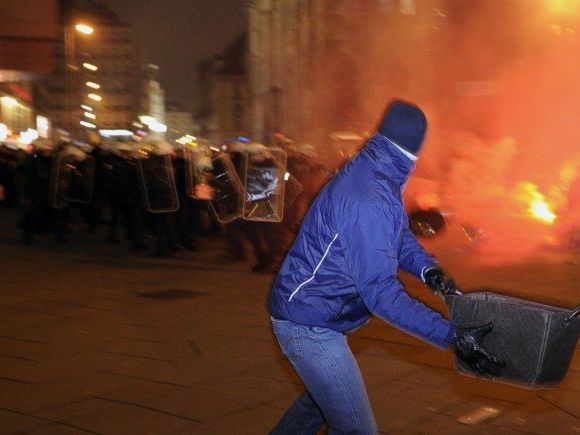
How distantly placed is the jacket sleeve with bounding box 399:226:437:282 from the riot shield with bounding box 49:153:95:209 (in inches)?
433

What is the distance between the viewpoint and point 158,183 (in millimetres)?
11578

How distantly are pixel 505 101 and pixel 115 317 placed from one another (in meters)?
12.6

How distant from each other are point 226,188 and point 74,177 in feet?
15.0

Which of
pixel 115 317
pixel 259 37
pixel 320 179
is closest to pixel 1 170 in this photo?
pixel 320 179

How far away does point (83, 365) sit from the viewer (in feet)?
17.8

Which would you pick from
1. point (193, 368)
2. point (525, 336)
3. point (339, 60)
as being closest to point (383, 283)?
point (525, 336)

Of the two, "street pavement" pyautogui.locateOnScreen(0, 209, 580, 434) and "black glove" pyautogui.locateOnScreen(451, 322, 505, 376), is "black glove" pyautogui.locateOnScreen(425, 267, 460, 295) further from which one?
"street pavement" pyautogui.locateOnScreen(0, 209, 580, 434)

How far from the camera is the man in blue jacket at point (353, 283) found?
2576 millimetres

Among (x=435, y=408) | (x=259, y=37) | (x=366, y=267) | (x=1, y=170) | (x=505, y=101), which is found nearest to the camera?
(x=366, y=267)

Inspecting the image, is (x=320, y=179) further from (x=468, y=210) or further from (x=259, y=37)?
(x=259, y=37)

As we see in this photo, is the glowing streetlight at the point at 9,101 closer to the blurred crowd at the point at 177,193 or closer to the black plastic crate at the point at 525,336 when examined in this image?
the blurred crowd at the point at 177,193

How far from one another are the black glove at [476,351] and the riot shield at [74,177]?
11.6m

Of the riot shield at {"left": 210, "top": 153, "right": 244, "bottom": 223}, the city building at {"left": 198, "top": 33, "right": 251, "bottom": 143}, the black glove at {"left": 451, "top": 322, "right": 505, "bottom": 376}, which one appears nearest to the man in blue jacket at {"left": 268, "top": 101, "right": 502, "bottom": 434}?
the black glove at {"left": 451, "top": 322, "right": 505, "bottom": 376}

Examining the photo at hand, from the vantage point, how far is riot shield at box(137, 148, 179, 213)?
37.4 ft
